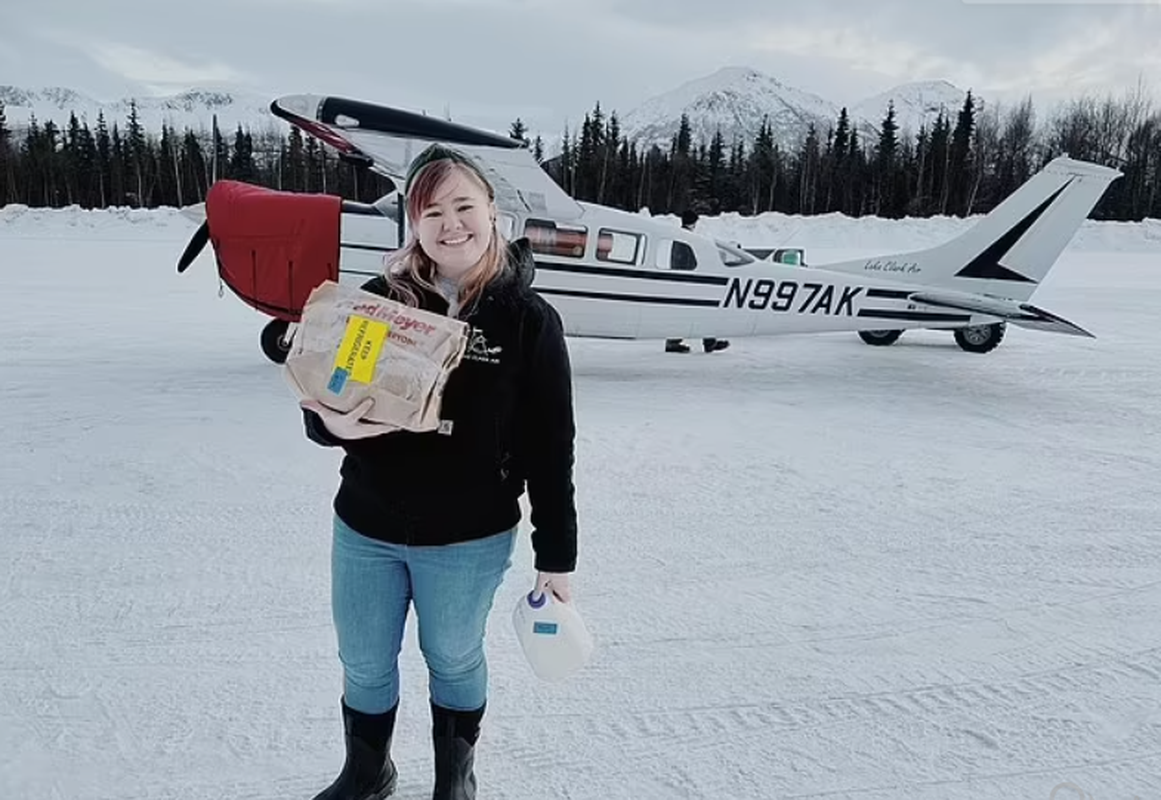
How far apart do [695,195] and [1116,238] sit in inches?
1009

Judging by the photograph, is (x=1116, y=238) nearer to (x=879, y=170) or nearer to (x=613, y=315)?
(x=879, y=170)

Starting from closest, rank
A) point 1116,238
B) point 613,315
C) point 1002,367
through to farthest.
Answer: point 613,315
point 1002,367
point 1116,238

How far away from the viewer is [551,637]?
1774 millimetres

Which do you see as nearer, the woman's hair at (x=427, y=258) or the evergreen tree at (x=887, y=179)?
the woman's hair at (x=427, y=258)

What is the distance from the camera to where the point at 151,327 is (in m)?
9.12

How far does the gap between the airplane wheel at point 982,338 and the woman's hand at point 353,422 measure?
8745mm

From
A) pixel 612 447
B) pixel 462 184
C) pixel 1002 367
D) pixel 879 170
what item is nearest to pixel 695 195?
pixel 879 170

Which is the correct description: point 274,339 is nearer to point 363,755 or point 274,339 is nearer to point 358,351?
point 363,755

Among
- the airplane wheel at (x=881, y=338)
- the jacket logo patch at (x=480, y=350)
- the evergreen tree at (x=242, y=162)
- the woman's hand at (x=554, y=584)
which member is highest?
the evergreen tree at (x=242, y=162)

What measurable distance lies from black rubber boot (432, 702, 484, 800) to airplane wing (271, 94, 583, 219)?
4582 mm

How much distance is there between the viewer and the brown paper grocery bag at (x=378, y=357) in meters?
1.55

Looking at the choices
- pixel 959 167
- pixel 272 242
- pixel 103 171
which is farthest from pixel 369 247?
pixel 103 171

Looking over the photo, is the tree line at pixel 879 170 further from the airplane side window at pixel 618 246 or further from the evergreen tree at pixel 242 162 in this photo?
the airplane side window at pixel 618 246

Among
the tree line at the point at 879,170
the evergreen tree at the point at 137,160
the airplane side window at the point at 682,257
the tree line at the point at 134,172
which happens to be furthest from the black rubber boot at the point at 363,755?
the evergreen tree at the point at 137,160
